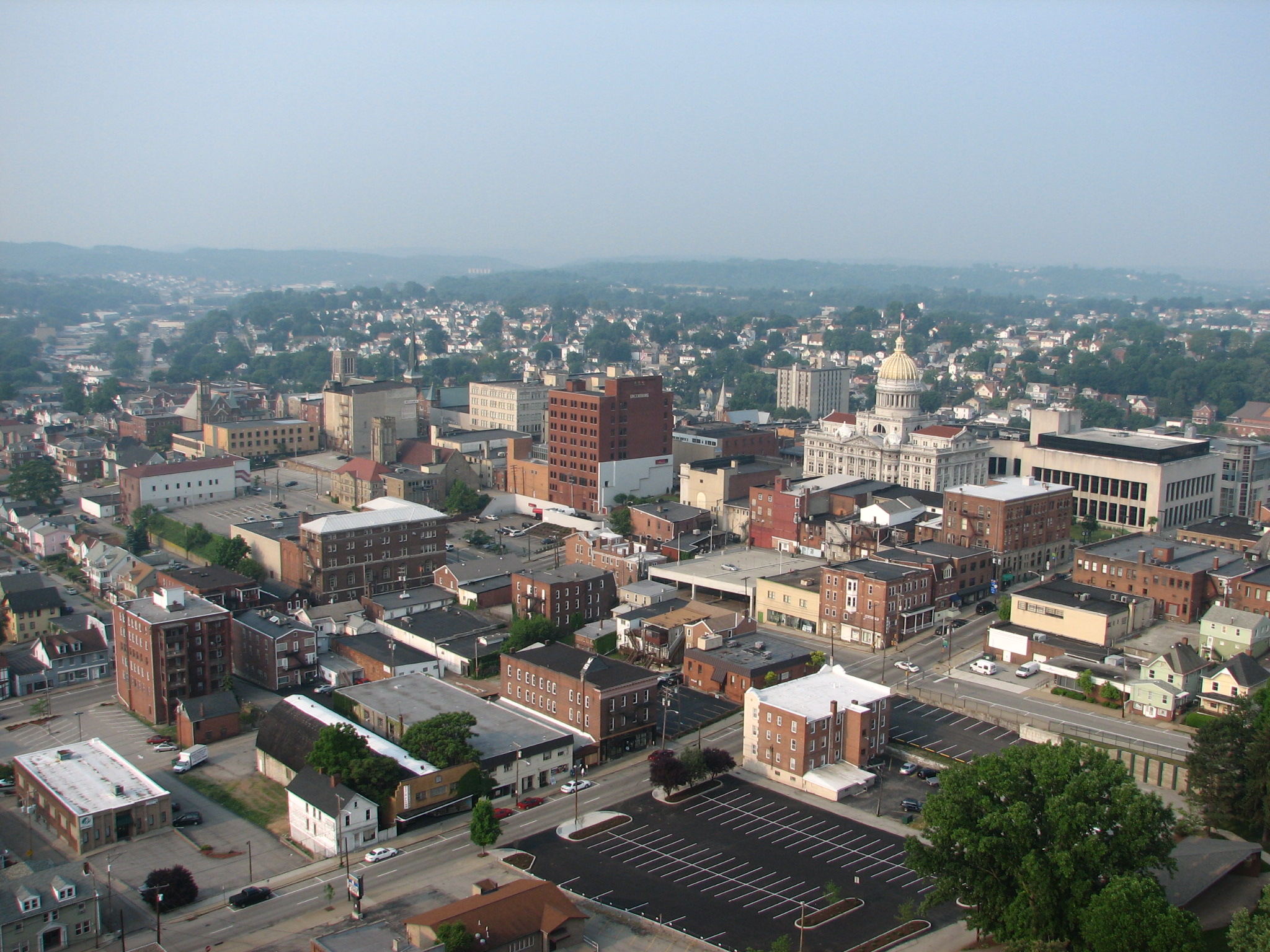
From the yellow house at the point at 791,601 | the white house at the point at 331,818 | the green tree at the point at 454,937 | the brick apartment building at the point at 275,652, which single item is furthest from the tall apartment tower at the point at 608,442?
the green tree at the point at 454,937

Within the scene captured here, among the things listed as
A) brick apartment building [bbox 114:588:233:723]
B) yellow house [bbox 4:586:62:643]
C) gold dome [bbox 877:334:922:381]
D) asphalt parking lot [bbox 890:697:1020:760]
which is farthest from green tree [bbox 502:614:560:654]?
gold dome [bbox 877:334:922:381]

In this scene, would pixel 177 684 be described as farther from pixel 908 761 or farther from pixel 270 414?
pixel 270 414

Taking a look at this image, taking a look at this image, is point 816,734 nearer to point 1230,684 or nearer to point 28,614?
point 1230,684

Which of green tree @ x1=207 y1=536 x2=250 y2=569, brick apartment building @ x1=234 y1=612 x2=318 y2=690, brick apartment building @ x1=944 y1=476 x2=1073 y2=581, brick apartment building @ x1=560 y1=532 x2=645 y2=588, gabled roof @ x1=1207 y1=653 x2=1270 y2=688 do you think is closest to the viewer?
gabled roof @ x1=1207 y1=653 x2=1270 y2=688

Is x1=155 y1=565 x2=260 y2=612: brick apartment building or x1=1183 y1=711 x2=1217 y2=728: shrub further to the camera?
x1=155 y1=565 x2=260 y2=612: brick apartment building

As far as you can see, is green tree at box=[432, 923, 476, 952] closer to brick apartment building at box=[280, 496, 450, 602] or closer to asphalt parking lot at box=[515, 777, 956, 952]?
asphalt parking lot at box=[515, 777, 956, 952]

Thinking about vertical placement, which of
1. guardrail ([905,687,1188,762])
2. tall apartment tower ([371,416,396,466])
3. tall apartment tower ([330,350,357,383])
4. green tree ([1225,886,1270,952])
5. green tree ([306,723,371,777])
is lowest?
guardrail ([905,687,1188,762])

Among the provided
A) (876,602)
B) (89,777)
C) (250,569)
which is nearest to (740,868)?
(89,777)
